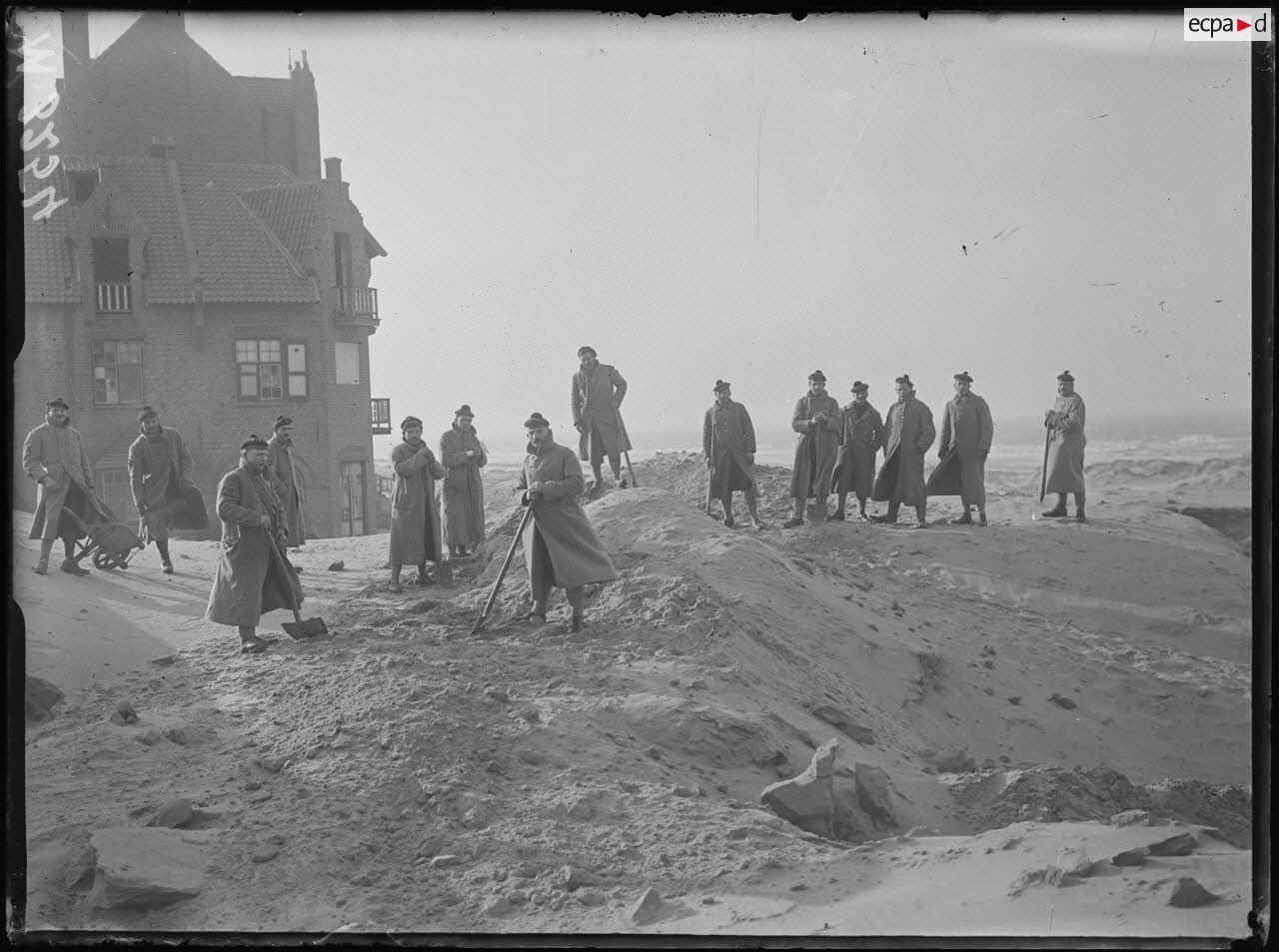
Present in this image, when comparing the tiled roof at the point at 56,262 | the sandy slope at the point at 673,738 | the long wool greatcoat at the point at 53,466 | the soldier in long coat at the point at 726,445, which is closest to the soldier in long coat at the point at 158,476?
the sandy slope at the point at 673,738

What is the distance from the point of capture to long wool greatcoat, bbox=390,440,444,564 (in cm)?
1201

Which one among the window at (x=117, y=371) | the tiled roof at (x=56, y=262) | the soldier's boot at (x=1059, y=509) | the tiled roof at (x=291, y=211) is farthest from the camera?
the tiled roof at (x=291, y=211)

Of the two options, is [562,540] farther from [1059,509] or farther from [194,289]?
[194,289]

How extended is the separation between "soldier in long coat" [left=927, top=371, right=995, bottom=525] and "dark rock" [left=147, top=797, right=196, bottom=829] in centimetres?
1186

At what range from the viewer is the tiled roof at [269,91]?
94.0ft

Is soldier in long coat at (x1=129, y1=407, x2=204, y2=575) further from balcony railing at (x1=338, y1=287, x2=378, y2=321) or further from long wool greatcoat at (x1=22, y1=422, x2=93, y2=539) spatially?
balcony railing at (x1=338, y1=287, x2=378, y2=321)

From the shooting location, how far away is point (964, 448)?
15.5 m

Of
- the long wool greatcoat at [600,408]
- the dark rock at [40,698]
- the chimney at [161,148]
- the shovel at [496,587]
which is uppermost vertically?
the chimney at [161,148]

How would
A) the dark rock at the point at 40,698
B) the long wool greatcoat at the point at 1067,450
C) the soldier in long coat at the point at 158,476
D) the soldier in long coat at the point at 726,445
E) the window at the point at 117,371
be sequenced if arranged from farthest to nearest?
the window at the point at 117,371 < the long wool greatcoat at the point at 1067,450 < the soldier in long coat at the point at 726,445 < the soldier in long coat at the point at 158,476 < the dark rock at the point at 40,698

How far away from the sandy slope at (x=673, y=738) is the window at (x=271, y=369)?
11192 mm

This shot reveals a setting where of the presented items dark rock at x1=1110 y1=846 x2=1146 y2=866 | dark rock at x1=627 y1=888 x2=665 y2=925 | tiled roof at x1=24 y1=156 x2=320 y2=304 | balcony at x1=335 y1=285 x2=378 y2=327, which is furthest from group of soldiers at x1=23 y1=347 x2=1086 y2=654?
balcony at x1=335 y1=285 x2=378 y2=327

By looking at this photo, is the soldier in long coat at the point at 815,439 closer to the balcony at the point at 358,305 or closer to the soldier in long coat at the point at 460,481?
the soldier in long coat at the point at 460,481

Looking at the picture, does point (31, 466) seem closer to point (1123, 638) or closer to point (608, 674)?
point (608, 674)

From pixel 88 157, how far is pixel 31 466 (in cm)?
1563
